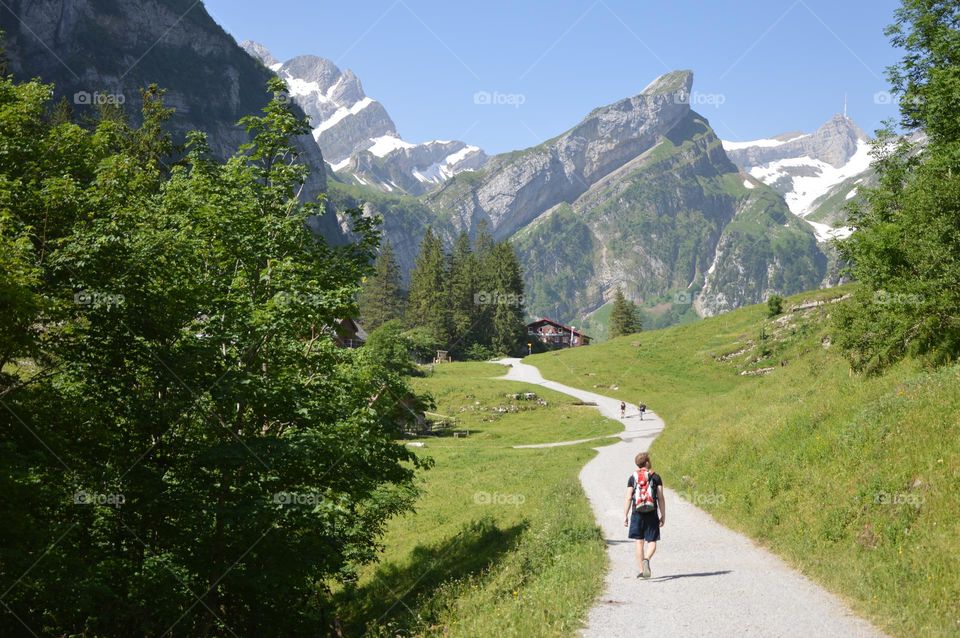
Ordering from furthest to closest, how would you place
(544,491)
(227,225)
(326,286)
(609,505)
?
1. (544,491)
2. (609,505)
3. (326,286)
4. (227,225)

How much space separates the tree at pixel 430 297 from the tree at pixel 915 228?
78.5 meters

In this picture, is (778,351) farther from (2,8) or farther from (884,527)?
(2,8)

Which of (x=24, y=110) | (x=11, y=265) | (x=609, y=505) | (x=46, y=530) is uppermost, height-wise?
(x=24, y=110)

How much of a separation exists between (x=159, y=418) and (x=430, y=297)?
9493 cm

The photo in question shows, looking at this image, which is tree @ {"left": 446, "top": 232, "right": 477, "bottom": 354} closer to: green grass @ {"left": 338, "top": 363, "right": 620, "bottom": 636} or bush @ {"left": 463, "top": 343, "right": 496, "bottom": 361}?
bush @ {"left": 463, "top": 343, "right": 496, "bottom": 361}

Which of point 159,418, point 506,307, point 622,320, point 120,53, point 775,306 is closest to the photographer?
point 159,418

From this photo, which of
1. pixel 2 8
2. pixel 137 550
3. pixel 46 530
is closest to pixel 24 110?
pixel 46 530

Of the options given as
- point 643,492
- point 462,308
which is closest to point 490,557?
point 643,492

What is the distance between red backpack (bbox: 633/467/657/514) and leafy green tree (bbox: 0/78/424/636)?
6073 millimetres

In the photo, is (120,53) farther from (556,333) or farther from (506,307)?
(556,333)

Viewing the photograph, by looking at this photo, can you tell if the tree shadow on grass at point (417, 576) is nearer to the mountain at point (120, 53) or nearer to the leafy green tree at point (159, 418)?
the leafy green tree at point (159, 418)

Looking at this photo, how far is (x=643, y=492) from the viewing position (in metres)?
12.8

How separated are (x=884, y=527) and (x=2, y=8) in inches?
7146

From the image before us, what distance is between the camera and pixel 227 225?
49.4ft
